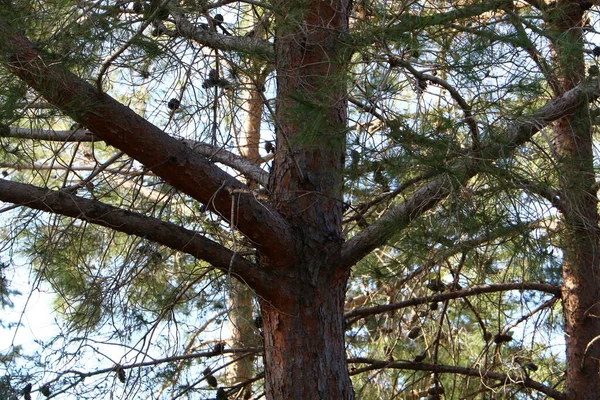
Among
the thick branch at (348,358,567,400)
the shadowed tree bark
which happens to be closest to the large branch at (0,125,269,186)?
the shadowed tree bark

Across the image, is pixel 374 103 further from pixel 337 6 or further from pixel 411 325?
pixel 411 325

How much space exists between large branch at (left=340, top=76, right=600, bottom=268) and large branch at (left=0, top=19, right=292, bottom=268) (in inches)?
13.0

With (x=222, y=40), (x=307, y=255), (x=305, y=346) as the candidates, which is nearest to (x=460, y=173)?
(x=307, y=255)

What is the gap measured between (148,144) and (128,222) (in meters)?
0.30

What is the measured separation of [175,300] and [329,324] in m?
0.65

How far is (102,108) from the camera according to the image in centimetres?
314

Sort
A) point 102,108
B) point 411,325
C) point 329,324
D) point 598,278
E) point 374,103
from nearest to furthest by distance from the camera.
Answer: point 374,103 → point 102,108 → point 329,324 → point 598,278 → point 411,325

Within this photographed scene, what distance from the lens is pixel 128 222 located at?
327cm

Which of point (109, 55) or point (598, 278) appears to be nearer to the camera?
point (109, 55)

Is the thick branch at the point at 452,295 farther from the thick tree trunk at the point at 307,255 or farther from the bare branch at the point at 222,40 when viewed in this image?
the bare branch at the point at 222,40

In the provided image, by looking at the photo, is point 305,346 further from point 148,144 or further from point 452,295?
point 148,144

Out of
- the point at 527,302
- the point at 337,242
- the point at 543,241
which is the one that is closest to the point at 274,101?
the point at 337,242

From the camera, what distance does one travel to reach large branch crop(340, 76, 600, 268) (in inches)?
119

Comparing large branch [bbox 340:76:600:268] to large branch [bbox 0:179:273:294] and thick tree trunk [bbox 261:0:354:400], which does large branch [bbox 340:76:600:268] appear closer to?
thick tree trunk [bbox 261:0:354:400]
